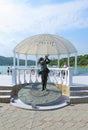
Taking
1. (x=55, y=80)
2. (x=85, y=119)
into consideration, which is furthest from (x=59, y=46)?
(x=85, y=119)

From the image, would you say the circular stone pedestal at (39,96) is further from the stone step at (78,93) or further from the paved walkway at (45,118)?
the paved walkway at (45,118)

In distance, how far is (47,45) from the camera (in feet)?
60.8

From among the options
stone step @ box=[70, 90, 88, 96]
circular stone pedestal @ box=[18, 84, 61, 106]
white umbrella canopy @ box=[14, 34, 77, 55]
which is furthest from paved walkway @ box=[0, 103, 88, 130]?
white umbrella canopy @ box=[14, 34, 77, 55]

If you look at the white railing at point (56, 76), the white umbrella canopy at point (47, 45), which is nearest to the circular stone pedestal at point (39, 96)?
the white railing at point (56, 76)

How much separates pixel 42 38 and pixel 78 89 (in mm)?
8946

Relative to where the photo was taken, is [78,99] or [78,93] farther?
[78,93]

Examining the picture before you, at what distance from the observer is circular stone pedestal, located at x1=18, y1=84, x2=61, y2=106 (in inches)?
345

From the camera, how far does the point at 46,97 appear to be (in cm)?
916

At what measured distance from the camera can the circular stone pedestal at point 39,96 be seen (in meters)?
8.75

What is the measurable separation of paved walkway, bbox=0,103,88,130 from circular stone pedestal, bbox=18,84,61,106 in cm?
66

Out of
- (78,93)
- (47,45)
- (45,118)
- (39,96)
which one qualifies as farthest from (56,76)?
(47,45)

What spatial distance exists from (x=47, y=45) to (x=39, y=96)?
32.1 feet

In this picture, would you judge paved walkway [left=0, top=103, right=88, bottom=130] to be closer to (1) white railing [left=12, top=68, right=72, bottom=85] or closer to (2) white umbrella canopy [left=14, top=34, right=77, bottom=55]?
(1) white railing [left=12, top=68, right=72, bottom=85]

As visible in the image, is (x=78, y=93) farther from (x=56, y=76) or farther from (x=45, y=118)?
(x=45, y=118)
